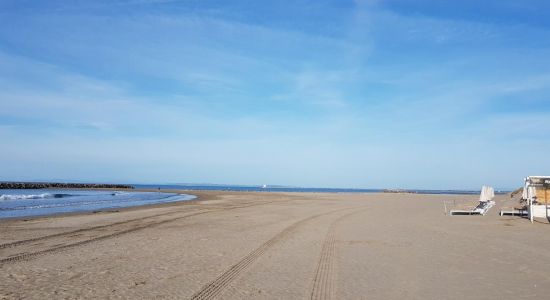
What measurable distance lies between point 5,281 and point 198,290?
3537 mm

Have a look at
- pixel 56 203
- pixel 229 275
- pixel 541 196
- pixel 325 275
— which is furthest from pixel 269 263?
pixel 56 203

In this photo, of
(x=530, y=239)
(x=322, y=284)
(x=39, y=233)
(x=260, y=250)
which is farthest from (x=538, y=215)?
(x=39, y=233)

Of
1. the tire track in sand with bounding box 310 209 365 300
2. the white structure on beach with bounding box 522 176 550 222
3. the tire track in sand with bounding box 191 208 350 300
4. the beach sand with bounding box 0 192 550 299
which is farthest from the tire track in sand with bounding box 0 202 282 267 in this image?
the white structure on beach with bounding box 522 176 550 222

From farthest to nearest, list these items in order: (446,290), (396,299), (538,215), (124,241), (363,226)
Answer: (538,215)
(363,226)
(124,241)
(446,290)
(396,299)

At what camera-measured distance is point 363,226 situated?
60.8 ft

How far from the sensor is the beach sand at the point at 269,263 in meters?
7.49

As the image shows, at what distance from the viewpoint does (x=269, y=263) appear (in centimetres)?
1008

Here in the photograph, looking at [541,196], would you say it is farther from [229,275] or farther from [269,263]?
[229,275]

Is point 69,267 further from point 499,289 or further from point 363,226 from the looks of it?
point 363,226

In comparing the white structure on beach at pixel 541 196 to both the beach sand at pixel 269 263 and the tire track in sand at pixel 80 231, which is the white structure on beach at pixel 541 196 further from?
the tire track in sand at pixel 80 231

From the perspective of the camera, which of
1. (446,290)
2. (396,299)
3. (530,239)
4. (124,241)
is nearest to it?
(396,299)

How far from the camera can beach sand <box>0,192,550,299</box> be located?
Answer: 7492mm

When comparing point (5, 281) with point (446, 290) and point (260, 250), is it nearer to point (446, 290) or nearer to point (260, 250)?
point (260, 250)

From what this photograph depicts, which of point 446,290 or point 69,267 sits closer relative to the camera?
point 446,290
